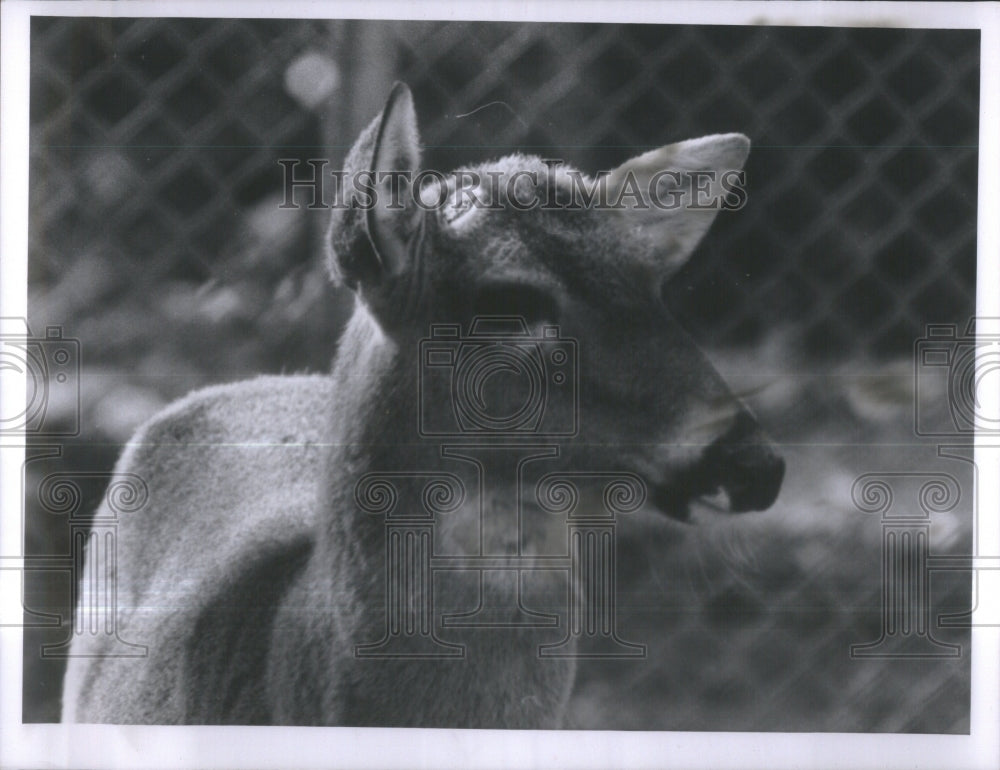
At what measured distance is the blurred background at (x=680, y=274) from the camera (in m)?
2.64

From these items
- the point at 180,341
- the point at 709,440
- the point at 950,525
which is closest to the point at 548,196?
the point at 709,440

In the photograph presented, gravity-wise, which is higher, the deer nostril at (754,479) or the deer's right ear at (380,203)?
the deer's right ear at (380,203)

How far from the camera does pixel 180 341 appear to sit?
2646mm

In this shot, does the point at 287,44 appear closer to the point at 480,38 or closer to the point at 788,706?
the point at 480,38

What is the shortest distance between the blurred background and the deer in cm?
8

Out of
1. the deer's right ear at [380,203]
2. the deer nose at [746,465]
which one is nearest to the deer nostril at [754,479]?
the deer nose at [746,465]

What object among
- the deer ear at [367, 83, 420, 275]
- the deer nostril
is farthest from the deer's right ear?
the deer nostril

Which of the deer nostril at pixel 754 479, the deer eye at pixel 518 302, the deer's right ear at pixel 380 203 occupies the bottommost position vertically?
the deer nostril at pixel 754 479

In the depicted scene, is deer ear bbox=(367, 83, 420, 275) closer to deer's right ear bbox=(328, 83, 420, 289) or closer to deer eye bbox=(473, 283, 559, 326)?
deer's right ear bbox=(328, 83, 420, 289)

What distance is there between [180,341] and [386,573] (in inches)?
33.4

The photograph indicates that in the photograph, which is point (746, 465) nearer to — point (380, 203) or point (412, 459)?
point (412, 459)

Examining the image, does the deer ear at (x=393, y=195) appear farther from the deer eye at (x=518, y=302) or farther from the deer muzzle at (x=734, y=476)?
the deer muzzle at (x=734, y=476)

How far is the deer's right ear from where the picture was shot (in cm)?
258

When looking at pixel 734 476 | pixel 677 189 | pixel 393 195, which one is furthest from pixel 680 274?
pixel 393 195
